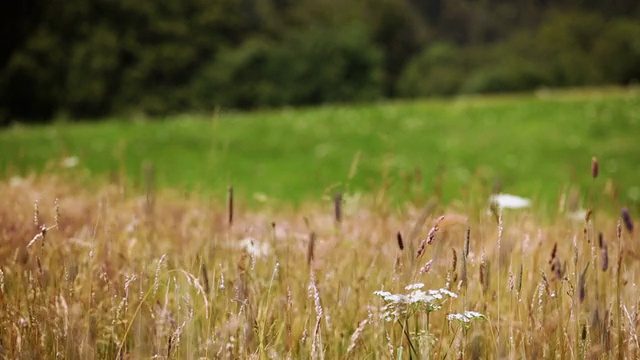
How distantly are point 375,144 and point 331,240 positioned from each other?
10720 mm

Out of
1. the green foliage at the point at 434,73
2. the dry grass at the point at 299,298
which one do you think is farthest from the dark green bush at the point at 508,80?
the dry grass at the point at 299,298

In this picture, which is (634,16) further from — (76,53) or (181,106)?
(76,53)

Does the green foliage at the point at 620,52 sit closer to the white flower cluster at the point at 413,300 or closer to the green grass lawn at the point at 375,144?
the green grass lawn at the point at 375,144

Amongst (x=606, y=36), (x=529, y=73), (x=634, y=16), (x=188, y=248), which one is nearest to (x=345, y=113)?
(x=188, y=248)

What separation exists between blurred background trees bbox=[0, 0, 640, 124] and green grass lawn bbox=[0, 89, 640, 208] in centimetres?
1381

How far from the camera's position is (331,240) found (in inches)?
100

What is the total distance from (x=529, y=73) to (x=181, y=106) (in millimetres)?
21880

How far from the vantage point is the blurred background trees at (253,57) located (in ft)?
94.2

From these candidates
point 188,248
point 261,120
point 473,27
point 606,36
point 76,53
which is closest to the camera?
point 188,248

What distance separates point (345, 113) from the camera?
628 inches

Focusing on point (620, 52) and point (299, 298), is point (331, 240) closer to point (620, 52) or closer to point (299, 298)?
point (299, 298)

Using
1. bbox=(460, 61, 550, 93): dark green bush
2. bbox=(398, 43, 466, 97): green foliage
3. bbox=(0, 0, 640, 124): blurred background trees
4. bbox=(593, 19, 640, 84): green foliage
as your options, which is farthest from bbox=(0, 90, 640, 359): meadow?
bbox=(398, 43, 466, 97): green foliage

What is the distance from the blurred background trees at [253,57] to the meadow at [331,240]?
14773 mm

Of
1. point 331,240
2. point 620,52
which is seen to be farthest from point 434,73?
point 331,240
